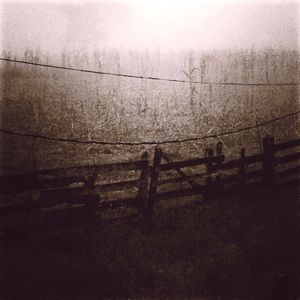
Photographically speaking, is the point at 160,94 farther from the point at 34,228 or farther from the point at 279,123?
the point at 34,228

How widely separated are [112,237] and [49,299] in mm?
1627

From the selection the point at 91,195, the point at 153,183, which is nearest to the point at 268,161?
the point at 153,183

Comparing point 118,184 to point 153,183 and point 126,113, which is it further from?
point 126,113

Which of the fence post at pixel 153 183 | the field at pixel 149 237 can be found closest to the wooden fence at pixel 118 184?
the fence post at pixel 153 183

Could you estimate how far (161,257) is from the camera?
532 centimetres

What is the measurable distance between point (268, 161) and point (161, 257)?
A: 4161 mm

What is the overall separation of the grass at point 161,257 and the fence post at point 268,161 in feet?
4.81

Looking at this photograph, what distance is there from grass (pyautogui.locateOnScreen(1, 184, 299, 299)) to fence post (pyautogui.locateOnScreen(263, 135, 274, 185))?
1467mm

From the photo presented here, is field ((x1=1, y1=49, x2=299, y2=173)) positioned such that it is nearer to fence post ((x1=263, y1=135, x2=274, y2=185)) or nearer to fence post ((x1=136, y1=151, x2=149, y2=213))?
fence post ((x1=263, y1=135, x2=274, y2=185))

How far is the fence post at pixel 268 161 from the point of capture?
818 cm

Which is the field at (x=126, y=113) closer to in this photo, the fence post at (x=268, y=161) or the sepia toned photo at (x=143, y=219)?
the sepia toned photo at (x=143, y=219)

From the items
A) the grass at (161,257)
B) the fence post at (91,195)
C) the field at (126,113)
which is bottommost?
the grass at (161,257)

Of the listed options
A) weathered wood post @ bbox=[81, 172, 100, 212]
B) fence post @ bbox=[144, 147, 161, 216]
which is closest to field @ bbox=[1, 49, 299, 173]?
weathered wood post @ bbox=[81, 172, 100, 212]

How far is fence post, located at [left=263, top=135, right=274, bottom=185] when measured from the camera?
8.18m
